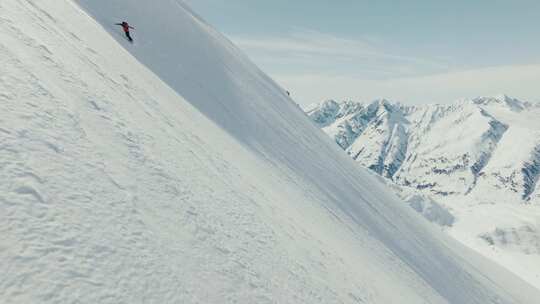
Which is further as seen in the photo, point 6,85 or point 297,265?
point 297,265

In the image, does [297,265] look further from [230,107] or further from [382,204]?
[382,204]

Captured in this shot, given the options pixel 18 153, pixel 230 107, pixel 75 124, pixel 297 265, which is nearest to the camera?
pixel 18 153

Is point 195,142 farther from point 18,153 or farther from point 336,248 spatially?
point 18,153

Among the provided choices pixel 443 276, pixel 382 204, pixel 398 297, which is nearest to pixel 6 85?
pixel 398 297

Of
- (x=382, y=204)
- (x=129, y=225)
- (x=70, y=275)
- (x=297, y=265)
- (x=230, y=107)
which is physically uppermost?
(x=382, y=204)

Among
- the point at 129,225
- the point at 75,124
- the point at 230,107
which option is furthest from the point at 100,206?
the point at 230,107

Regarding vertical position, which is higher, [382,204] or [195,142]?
[382,204]

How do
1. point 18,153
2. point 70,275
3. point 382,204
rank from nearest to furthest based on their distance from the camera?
point 70,275 < point 18,153 < point 382,204
